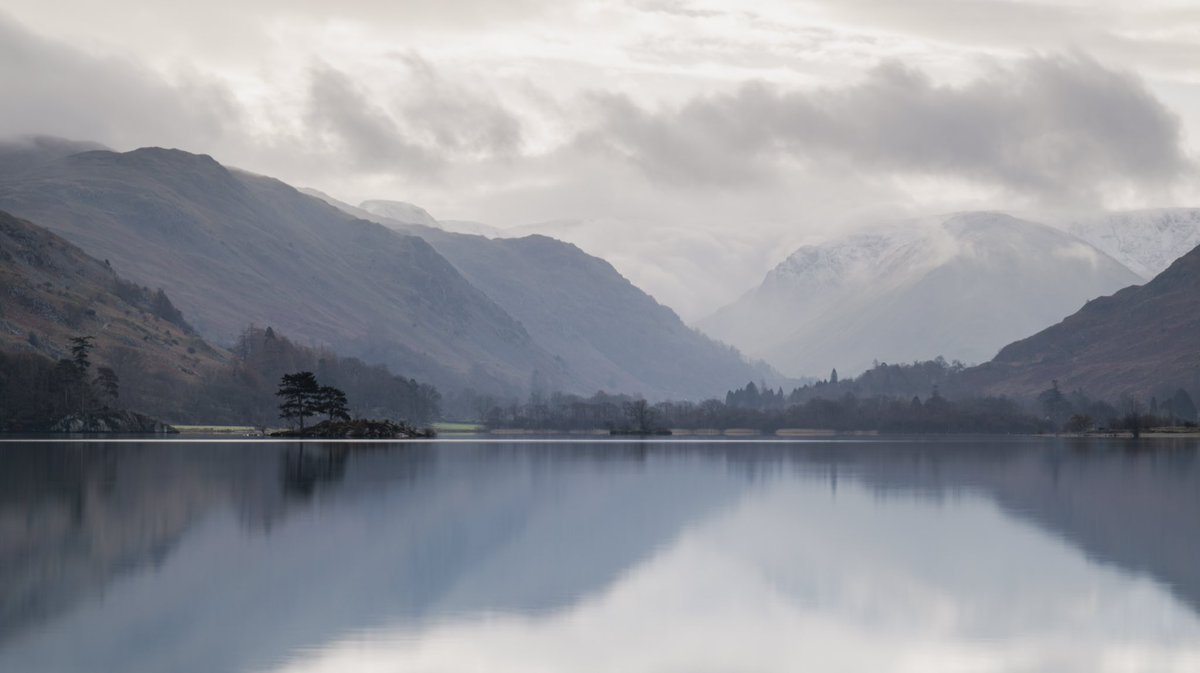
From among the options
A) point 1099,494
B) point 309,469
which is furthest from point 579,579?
point 309,469

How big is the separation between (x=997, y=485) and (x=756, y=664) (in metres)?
76.2

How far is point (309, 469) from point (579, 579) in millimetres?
66179

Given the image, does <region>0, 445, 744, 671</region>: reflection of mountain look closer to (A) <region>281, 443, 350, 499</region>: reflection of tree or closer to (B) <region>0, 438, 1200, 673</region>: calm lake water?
(B) <region>0, 438, 1200, 673</region>: calm lake water

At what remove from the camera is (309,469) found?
109688 mm

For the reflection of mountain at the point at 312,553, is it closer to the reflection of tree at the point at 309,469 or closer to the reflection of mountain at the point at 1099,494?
the reflection of tree at the point at 309,469

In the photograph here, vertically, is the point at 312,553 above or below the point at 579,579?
above

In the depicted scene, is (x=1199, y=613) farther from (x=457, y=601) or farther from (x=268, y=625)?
(x=268, y=625)

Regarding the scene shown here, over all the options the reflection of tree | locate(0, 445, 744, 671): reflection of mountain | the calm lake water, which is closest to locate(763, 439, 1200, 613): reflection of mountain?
the calm lake water

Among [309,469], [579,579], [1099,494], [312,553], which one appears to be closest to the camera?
[579,579]

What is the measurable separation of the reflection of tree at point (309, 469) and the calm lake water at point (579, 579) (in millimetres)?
926

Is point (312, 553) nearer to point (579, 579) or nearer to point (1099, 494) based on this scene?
point (579, 579)

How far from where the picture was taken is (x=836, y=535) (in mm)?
64062

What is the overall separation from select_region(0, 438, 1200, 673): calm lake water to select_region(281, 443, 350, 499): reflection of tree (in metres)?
0.93

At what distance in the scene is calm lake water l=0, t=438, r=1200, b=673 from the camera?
3488 centimetres
